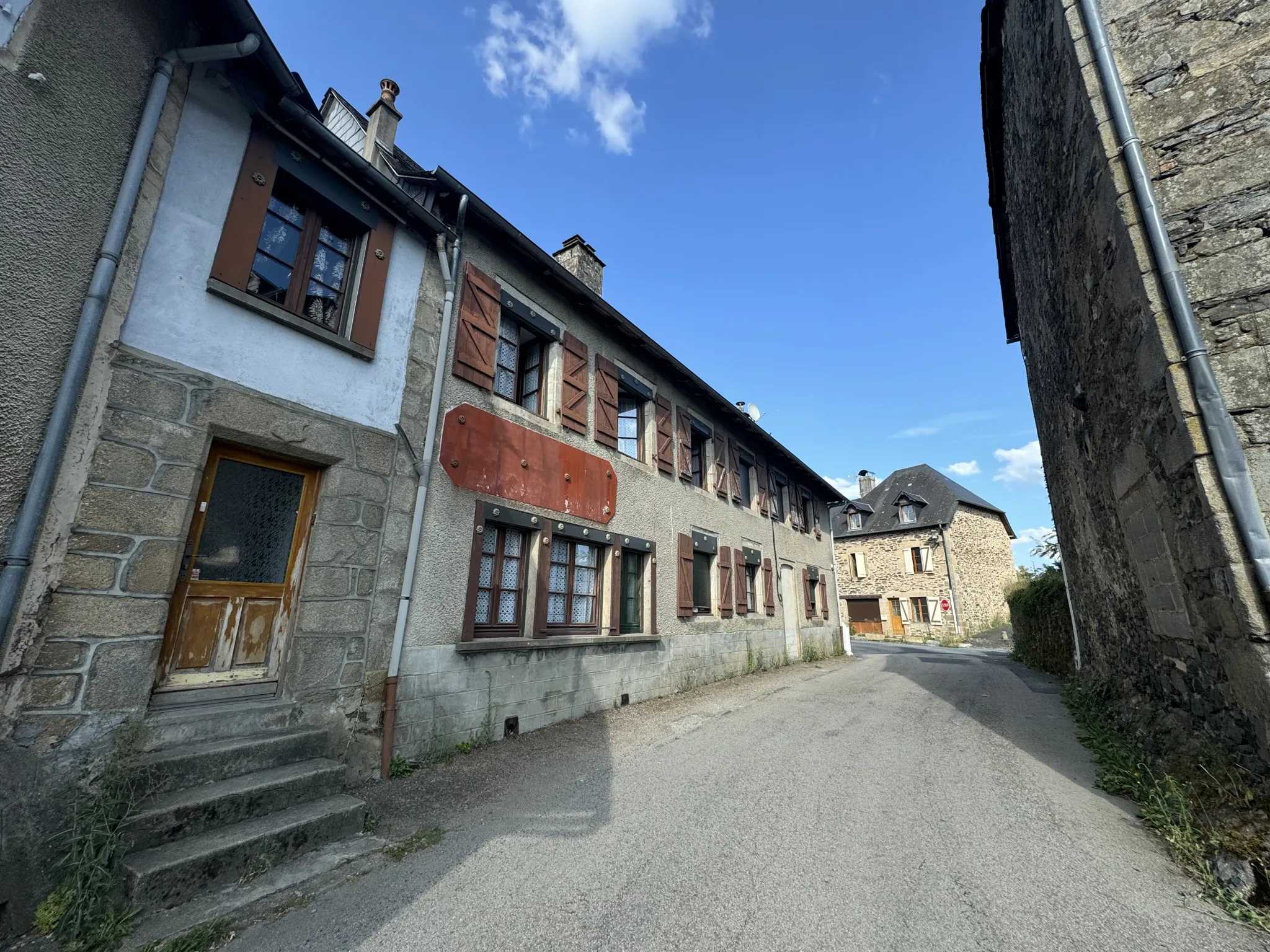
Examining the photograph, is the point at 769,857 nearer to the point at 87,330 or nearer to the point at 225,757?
the point at 225,757

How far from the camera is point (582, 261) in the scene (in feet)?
29.2

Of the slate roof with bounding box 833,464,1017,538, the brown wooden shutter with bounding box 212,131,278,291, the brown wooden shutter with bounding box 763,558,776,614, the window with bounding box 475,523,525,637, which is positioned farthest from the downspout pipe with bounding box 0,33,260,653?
the slate roof with bounding box 833,464,1017,538

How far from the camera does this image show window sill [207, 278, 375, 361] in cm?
372

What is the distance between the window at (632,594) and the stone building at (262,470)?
26.0 inches

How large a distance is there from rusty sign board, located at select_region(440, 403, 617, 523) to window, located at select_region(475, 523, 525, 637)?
0.47 m

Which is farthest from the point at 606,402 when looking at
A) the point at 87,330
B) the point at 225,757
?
the point at 225,757

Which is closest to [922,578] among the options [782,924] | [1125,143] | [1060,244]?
[1060,244]

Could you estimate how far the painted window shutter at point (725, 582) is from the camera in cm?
988

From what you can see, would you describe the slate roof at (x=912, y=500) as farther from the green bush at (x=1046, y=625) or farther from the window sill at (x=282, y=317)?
the window sill at (x=282, y=317)

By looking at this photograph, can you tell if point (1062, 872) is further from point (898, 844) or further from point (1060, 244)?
point (1060, 244)

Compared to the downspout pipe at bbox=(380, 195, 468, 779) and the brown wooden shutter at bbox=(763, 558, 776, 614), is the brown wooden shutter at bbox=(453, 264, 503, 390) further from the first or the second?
the brown wooden shutter at bbox=(763, 558, 776, 614)

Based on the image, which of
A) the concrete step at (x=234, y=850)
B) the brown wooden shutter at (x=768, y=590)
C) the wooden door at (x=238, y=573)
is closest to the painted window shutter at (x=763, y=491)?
the brown wooden shutter at (x=768, y=590)

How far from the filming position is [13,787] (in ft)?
8.19

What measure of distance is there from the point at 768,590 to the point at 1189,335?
368 inches
